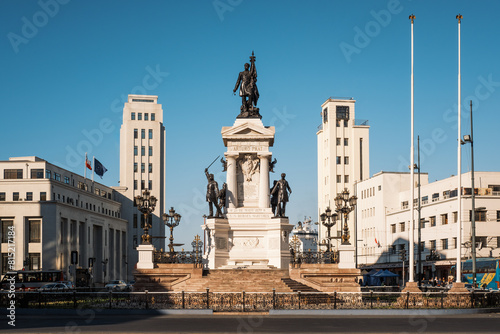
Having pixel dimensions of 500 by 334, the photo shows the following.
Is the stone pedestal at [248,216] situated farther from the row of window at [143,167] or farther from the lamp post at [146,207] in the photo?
the row of window at [143,167]

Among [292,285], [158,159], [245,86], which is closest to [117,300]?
[292,285]

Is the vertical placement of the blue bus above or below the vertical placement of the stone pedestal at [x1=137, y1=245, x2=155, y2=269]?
below

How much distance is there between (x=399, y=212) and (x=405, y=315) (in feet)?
247

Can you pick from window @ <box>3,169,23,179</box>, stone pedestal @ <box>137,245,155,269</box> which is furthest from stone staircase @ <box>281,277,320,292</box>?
window @ <box>3,169,23,179</box>

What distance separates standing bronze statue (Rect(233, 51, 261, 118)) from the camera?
49.6m

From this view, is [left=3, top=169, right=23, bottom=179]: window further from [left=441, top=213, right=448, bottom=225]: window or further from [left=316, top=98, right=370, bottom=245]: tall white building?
[left=441, top=213, right=448, bottom=225]: window

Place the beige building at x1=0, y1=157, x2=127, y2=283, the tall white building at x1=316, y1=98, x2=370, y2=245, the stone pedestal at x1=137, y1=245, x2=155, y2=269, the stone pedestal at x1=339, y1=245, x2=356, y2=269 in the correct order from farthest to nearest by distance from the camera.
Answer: the tall white building at x1=316, y1=98, x2=370, y2=245
the beige building at x1=0, y1=157, x2=127, y2=283
the stone pedestal at x1=137, y1=245, x2=155, y2=269
the stone pedestal at x1=339, y1=245, x2=356, y2=269

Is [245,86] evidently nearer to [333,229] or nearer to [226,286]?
[226,286]

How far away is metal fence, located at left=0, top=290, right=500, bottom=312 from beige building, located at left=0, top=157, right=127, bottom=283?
201 ft

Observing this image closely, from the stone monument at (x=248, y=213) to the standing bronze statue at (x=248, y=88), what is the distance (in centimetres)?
13

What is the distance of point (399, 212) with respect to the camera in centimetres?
10581

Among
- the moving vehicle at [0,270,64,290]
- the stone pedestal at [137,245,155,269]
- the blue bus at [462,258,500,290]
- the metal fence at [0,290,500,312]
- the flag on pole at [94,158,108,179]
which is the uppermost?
the flag on pole at [94,158,108,179]

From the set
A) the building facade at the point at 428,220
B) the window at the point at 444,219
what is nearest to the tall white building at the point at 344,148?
the building facade at the point at 428,220

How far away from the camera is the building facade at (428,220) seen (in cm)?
8781
